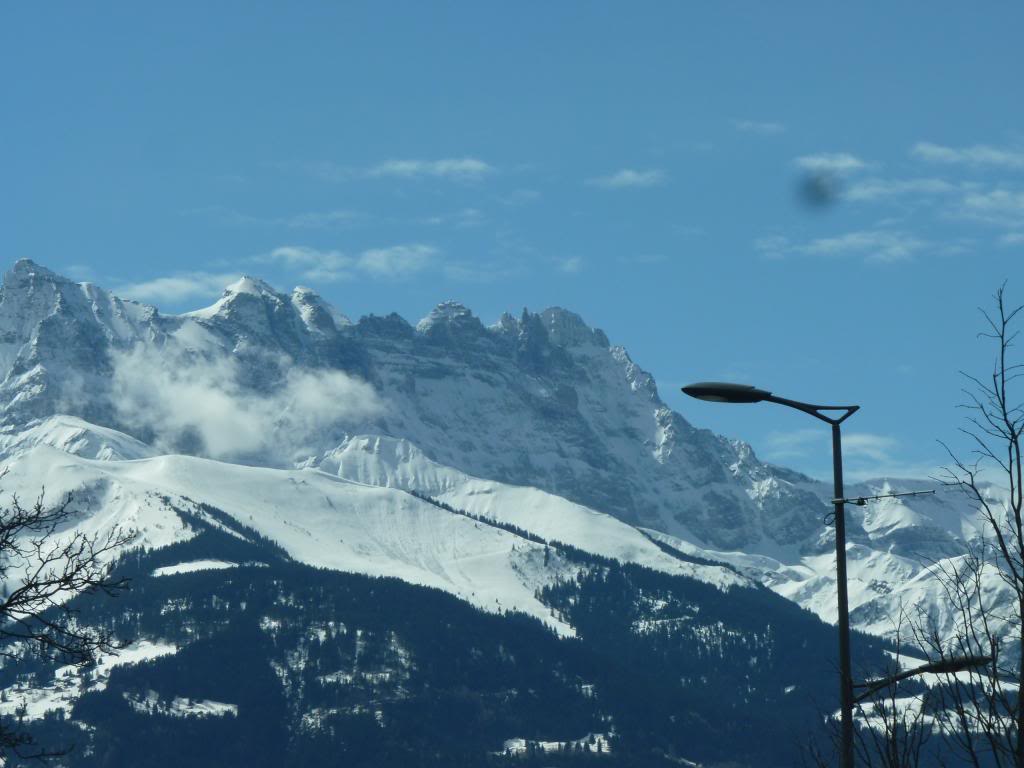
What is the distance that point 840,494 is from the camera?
29578 mm

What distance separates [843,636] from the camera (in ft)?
93.6

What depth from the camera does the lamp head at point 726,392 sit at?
28.3m

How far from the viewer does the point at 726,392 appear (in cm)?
2844

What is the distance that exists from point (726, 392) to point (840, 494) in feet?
9.28

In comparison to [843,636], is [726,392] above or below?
above

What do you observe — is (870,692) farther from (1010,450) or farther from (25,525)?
(25,525)

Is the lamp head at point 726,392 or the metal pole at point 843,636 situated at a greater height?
the lamp head at point 726,392

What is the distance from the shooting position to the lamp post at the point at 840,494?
27578 millimetres

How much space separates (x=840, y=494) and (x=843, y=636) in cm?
241

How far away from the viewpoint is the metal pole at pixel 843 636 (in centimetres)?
2727

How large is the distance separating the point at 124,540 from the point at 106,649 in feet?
10.4

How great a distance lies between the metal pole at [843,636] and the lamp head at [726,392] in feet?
5.61

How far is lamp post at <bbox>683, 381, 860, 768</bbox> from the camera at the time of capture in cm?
2758

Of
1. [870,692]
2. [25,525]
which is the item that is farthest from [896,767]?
[25,525]
